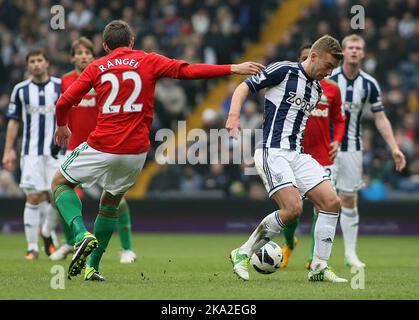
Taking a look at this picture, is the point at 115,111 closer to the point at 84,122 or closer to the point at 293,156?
the point at 293,156

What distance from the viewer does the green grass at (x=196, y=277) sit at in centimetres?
777

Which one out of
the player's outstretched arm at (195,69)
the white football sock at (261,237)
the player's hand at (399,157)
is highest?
the player's outstretched arm at (195,69)

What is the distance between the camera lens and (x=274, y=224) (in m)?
9.10

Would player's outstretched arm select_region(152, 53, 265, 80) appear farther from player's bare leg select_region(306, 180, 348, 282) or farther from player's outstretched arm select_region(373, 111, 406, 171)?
player's outstretched arm select_region(373, 111, 406, 171)

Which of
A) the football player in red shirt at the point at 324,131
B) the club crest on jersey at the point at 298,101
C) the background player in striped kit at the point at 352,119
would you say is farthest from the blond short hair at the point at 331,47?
the background player in striped kit at the point at 352,119

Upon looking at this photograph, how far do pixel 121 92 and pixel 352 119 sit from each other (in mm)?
4517

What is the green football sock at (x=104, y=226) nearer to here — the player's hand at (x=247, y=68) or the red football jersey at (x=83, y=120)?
the player's hand at (x=247, y=68)

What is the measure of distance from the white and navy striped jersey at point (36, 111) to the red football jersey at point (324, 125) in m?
3.59

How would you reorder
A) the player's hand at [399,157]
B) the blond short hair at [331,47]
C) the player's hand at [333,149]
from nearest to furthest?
the blond short hair at [331,47] < the player's hand at [399,157] < the player's hand at [333,149]

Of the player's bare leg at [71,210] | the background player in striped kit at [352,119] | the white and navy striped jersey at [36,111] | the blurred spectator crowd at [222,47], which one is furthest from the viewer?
the blurred spectator crowd at [222,47]

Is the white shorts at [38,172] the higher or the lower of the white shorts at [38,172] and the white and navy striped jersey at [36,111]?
the lower

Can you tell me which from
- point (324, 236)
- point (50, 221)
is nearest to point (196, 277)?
point (324, 236)

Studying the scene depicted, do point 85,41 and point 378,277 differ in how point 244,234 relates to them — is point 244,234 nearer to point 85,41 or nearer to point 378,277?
point 85,41

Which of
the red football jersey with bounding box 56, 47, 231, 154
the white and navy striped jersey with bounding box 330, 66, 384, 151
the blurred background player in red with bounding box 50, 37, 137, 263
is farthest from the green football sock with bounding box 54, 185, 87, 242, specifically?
the white and navy striped jersey with bounding box 330, 66, 384, 151
